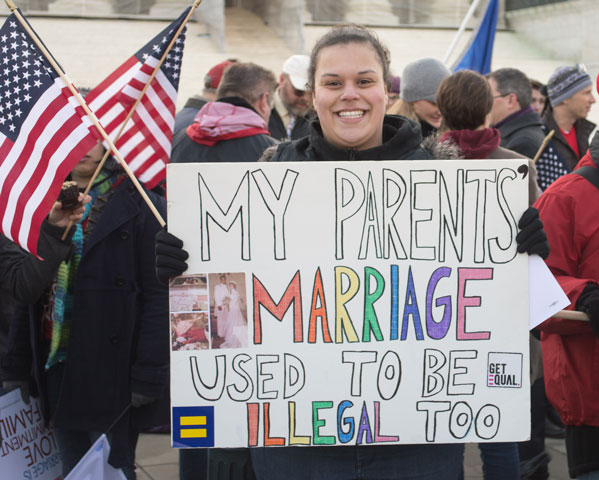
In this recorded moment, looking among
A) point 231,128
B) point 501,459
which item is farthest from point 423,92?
point 501,459

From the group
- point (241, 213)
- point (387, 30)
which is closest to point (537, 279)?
point (241, 213)

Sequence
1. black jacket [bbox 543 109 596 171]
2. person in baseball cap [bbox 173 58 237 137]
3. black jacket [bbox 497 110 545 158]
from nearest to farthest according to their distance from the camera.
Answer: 1. black jacket [bbox 497 110 545 158]
2. black jacket [bbox 543 109 596 171]
3. person in baseball cap [bbox 173 58 237 137]

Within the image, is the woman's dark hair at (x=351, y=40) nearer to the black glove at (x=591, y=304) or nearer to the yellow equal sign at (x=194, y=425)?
the black glove at (x=591, y=304)

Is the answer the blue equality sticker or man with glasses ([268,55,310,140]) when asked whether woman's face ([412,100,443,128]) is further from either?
the blue equality sticker

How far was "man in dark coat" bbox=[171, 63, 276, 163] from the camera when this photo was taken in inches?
189

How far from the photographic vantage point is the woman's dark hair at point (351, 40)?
2594 millimetres

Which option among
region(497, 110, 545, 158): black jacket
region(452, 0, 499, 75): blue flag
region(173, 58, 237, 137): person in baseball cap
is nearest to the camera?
region(497, 110, 545, 158): black jacket

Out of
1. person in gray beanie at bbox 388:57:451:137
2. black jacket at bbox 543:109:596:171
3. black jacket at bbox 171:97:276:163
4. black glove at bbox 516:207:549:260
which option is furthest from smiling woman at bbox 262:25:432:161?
black jacket at bbox 543:109:596:171

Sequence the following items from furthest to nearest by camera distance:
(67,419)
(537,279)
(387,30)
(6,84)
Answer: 1. (387,30)
2. (67,419)
3. (6,84)
4. (537,279)

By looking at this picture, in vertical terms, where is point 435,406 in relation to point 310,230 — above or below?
below

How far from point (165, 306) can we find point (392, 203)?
153 cm

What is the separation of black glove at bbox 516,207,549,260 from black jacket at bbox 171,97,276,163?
2458 mm

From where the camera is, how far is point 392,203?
2.49 meters

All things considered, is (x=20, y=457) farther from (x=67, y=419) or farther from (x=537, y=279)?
(x=537, y=279)
